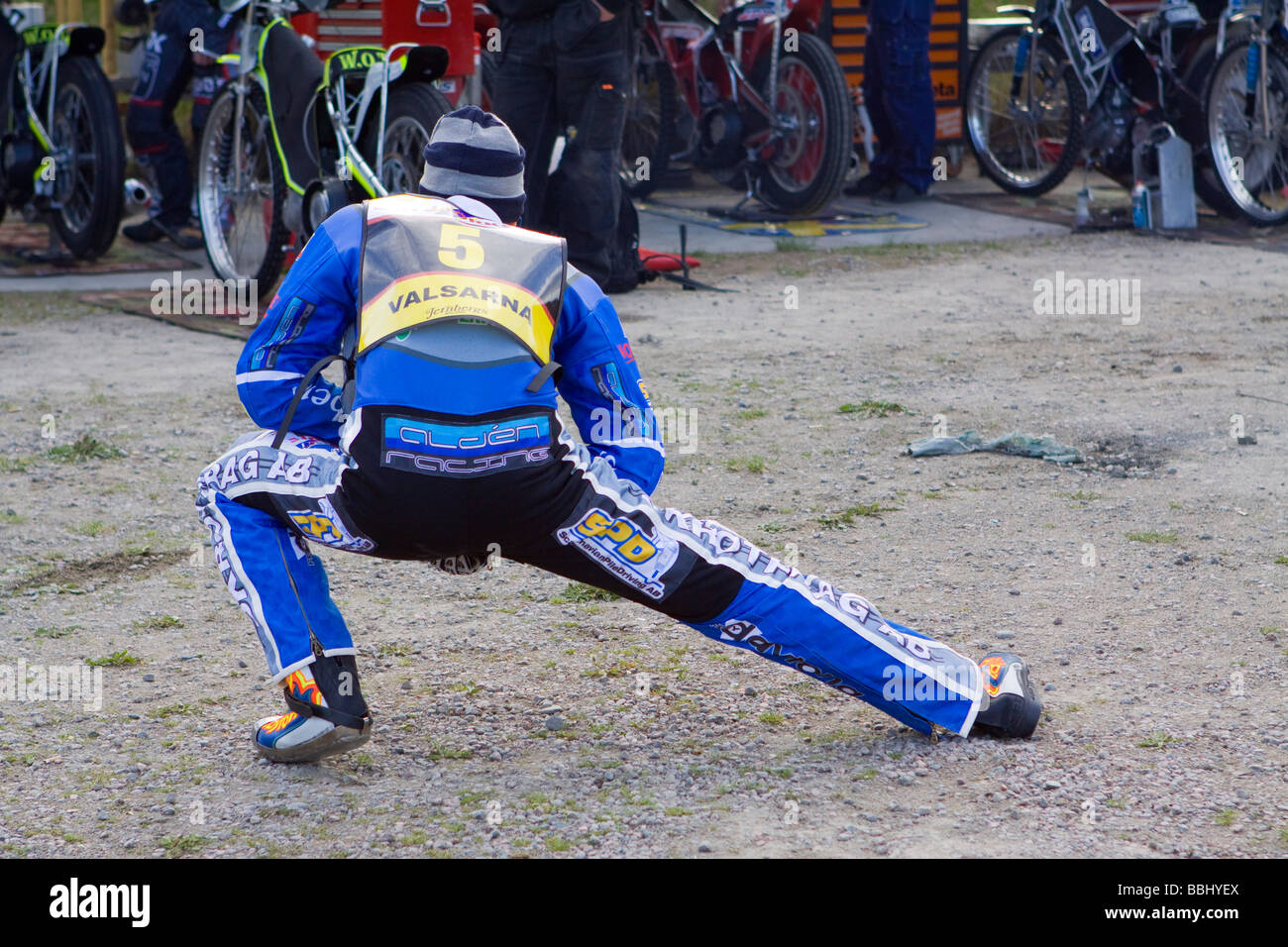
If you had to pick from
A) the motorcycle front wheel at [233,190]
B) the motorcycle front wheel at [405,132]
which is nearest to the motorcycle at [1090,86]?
the motorcycle front wheel at [405,132]

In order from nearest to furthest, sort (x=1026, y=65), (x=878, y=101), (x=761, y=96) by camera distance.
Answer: (x=761, y=96), (x=1026, y=65), (x=878, y=101)

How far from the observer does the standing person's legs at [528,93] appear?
277 inches

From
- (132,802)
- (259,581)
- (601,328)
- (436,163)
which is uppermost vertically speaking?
(436,163)

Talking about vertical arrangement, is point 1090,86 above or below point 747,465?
above

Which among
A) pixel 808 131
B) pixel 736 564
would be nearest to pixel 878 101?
pixel 808 131

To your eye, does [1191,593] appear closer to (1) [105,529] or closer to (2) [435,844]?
(2) [435,844]

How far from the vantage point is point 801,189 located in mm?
9445

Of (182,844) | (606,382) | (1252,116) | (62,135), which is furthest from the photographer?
(1252,116)

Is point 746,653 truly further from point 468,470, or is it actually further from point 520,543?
point 468,470

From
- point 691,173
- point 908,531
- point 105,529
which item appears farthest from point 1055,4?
point 105,529

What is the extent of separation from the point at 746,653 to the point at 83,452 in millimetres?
2506

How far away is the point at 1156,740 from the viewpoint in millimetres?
3027

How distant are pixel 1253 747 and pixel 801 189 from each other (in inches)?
269

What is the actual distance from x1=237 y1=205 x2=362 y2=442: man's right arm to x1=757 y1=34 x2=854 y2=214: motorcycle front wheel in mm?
6556
